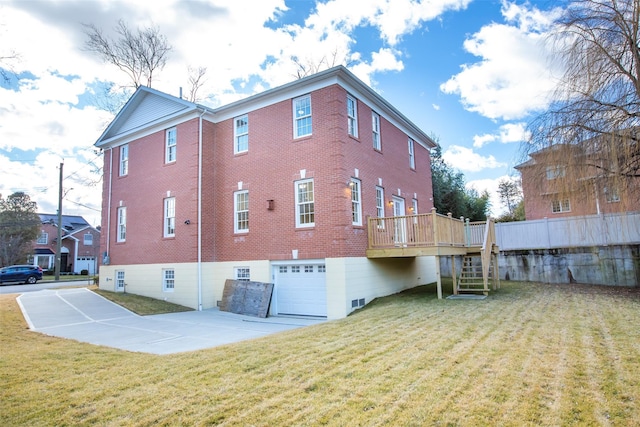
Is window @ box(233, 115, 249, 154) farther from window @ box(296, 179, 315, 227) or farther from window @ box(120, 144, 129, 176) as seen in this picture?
window @ box(120, 144, 129, 176)

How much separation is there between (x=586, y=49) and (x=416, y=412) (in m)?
10.9

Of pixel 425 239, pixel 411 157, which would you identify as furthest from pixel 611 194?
pixel 411 157

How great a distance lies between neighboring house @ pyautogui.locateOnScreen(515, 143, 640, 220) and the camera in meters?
9.36

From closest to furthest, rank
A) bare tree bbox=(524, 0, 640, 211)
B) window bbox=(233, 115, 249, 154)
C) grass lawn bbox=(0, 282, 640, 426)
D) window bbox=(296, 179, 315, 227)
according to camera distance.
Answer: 1. grass lawn bbox=(0, 282, 640, 426)
2. bare tree bbox=(524, 0, 640, 211)
3. window bbox=(296, 179, 315, 227)
4. window bbox=(233, 115, 249, 154)

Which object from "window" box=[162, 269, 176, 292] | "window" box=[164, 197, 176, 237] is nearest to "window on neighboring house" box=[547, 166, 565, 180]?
"window" box=[164, 197, 176, 237]

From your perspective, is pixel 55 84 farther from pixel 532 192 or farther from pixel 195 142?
pixel 532 192

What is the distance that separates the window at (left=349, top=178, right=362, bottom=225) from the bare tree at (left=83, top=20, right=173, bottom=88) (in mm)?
19302

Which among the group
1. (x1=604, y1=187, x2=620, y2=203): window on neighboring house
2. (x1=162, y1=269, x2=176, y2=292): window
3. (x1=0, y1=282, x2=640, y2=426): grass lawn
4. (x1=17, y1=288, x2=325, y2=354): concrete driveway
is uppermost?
(x1=604, y1=187, x2=620, y2=203): window on neighboring house

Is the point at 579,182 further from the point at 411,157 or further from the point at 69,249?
the point at 69,249

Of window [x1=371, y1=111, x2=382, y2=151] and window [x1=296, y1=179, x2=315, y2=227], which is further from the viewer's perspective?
window [x1=371, y1=111, x2=382, y2=151]

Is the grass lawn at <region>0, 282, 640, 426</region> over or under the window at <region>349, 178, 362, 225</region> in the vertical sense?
under

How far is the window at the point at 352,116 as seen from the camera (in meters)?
12.5

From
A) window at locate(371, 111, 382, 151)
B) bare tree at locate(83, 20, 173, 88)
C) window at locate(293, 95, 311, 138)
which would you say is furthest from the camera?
bare tree at locate(83, 20, 173, 88)

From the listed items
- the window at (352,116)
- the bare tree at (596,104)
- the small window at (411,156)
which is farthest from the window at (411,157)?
the bare tree at (596,104)
